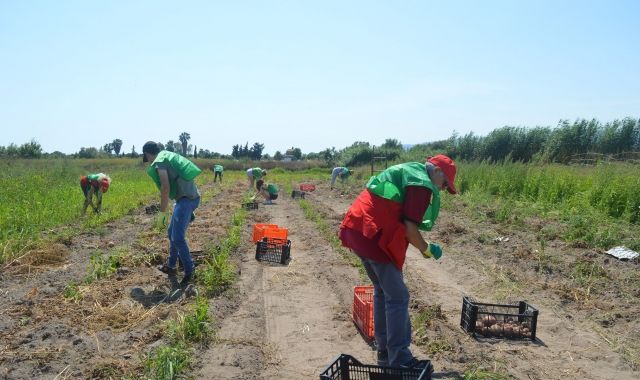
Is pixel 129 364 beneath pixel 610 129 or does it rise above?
beneath

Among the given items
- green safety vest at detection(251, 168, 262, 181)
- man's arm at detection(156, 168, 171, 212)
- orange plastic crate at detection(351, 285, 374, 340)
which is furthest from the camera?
green safety vest at detection(251, 168, 262, 181)

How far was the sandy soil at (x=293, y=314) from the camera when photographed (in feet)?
13.1

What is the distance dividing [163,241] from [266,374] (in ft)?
16.8

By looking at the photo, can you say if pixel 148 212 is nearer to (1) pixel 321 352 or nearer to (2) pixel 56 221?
(2) pixel 56 221

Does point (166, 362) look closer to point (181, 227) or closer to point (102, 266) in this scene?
point (181, 227)

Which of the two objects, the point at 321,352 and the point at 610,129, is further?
the point at 610,129

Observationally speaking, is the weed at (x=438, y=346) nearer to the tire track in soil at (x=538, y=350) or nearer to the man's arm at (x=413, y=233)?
the tire track in soil at (x=538, y=350)

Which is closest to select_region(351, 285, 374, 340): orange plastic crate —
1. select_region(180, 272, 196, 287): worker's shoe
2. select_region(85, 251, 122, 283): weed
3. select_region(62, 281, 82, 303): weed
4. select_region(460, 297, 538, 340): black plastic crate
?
select_region(460, 297, 538, 340): black plastic crate

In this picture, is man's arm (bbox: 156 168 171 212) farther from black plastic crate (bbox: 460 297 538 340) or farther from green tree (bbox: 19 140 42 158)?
green tree (bbox: 19 140 42 158)

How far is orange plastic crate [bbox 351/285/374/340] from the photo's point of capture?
4523mm

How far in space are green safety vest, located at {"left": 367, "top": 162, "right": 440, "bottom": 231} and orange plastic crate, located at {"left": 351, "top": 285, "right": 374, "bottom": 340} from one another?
1.33 metres

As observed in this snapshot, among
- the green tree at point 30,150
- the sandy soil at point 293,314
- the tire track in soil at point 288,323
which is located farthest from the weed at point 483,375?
the green tree at point 30,150

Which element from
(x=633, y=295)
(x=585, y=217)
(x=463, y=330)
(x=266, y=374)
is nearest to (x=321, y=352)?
(x=266, y=374)

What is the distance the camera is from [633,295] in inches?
234
